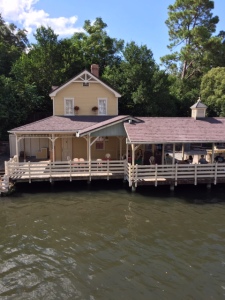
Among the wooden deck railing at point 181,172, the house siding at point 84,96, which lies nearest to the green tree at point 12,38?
the house siding at point 84,96

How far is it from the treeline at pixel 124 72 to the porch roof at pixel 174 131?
1117 centimetres

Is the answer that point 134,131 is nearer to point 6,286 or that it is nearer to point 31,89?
point 6,286

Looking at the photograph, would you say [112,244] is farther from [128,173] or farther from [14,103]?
[14,103]

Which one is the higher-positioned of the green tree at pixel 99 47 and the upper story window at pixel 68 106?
the green tree at pixel 99 47

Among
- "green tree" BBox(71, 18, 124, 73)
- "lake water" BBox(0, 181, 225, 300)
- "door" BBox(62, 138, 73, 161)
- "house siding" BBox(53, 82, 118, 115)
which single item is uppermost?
"green tree" BBox(71, 18, 124, 73)

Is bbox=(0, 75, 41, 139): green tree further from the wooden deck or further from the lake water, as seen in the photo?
the lake water

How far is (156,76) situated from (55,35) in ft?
41.3

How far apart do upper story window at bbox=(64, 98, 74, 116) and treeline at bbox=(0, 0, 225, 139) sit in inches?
232

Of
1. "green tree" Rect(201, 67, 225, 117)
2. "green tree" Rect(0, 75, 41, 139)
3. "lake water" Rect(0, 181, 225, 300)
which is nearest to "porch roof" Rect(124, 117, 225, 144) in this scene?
"lake water" Rect(0, 181, 225, 300)

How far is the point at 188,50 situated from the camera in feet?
135

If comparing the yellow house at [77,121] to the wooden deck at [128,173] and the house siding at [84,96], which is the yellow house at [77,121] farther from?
the wooden deck at [128,173]

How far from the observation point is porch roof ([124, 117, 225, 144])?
17.3 meters

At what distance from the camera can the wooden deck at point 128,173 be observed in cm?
1748

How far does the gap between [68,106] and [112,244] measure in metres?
15.5
